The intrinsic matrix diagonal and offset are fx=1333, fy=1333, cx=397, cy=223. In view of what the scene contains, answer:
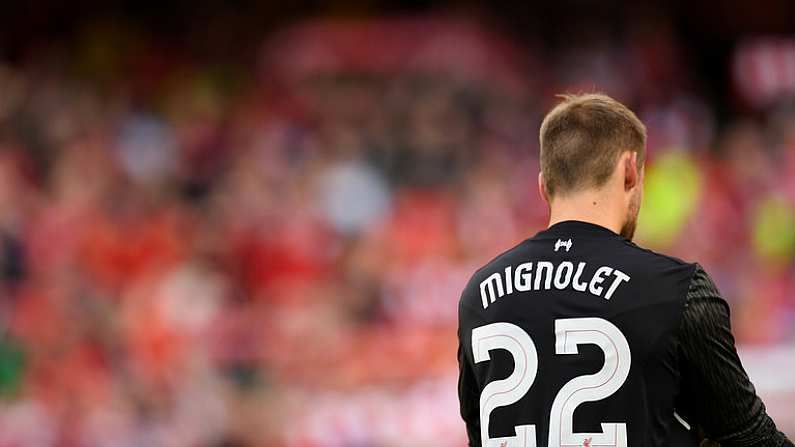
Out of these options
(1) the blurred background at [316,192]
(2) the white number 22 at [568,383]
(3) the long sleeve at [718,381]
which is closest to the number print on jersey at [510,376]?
(2) the white number 22 at [568,383]

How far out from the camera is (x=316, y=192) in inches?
394

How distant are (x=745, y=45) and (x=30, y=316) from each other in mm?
6782

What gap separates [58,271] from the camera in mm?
9250

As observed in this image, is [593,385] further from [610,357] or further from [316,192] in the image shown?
[316,192]

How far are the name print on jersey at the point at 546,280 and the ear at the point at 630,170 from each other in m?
0.19

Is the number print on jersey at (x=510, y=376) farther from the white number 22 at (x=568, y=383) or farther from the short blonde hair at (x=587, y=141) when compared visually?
the short blonde hair at (x=587, y=141)

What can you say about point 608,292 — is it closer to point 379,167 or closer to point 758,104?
point 379,167

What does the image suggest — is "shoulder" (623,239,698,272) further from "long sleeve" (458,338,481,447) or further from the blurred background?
the blurred background

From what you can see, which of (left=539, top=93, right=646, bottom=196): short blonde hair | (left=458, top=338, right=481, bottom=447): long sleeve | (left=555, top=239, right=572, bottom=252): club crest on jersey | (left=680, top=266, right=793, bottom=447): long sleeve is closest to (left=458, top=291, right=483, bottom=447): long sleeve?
(left=458, top=338, right=481, bottom=447): long sleeve

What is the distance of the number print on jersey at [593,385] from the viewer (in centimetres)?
260

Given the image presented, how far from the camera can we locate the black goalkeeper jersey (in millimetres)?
2588

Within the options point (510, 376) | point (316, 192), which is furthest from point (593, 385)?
point (316, 192)

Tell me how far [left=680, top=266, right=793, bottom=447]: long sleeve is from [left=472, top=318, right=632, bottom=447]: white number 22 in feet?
0.43

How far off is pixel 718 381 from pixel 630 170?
470 millimetres
